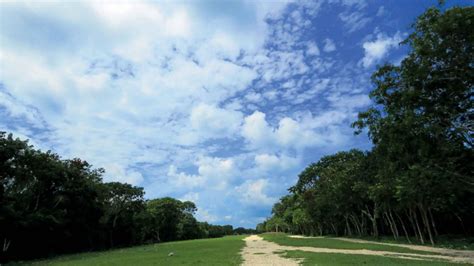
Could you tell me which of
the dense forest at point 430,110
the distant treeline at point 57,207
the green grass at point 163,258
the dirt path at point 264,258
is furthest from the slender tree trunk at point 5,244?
the dense forest at point 430,110

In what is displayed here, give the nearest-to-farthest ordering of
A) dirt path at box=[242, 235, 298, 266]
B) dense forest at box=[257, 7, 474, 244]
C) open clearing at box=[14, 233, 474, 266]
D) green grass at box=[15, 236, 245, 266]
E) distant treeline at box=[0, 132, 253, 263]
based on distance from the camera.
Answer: dense forest at box=[257, 7, 474, 244] → open clearing at box=[14, 233, 474, 266] → dirt path at box=[242, 235, 298, 266] → green grass at box=[15, 236, 245, 266] → distant treeline at box=[0, 132, 253, 263]

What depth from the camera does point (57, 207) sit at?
44000mm

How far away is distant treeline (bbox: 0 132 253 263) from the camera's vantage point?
34.9m

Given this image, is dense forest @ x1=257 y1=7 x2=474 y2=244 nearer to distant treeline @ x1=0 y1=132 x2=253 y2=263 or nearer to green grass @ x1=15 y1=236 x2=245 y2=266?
green grass @ x1=15 y1=236 x2=245 y2=266

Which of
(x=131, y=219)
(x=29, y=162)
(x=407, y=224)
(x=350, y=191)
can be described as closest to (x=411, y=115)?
(x=350, y=191)

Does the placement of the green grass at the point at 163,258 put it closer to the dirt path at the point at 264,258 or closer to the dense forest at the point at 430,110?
the dirt path at the point at 264,258

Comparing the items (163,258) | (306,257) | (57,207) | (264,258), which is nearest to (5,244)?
(57,207)

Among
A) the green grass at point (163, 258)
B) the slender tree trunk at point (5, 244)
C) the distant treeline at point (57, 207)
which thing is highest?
the distant treeline at point (57, 207)

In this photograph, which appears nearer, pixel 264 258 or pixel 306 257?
pixel 306 257

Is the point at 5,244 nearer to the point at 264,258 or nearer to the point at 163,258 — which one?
the point at 163,258

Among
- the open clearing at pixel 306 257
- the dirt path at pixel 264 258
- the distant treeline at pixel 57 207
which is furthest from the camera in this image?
the distant treeline at pixel 57 207

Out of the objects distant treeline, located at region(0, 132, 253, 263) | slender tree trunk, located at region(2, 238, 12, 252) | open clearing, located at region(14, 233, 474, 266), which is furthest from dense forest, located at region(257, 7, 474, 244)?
slender tree trunk, located at region(2, 238, 12, 252)

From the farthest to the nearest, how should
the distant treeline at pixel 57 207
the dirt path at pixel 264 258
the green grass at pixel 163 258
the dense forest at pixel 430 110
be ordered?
the distant treeline at pixel 57 207, the green grass at pixel 163 258, the dirt path at pixel 264 258, the dense forest at pixel 430 110

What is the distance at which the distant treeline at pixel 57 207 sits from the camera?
3491 centimetres
